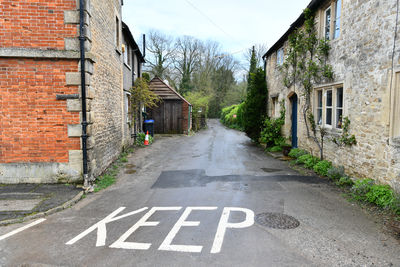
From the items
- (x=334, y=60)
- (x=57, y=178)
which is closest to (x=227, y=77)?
(x=334, y=60)

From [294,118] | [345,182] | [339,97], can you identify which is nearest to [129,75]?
[294,118]

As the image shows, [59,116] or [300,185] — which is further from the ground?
[59,116]

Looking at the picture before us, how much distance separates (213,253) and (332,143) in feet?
21.5

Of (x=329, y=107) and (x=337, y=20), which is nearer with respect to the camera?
(x=337, y=20)

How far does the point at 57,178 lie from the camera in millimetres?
7312

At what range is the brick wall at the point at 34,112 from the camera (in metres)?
7.05

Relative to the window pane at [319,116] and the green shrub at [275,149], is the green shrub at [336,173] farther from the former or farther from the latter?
the green shrub at [275,149]

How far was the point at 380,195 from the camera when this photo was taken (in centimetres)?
578

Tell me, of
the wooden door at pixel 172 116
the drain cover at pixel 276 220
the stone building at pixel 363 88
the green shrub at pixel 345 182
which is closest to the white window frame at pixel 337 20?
the stone building at pixel 363 88

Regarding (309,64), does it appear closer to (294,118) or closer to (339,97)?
(339,97)

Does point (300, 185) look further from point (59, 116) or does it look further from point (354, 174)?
point (59, 116)

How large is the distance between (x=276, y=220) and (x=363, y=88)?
172 inches

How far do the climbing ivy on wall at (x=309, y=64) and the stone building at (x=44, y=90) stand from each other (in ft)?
24.0

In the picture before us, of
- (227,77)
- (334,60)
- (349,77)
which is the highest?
(227,77)
